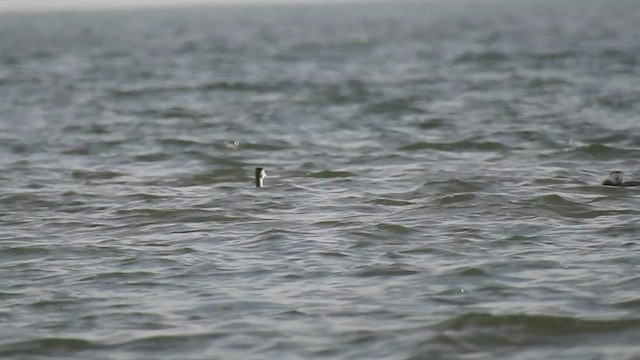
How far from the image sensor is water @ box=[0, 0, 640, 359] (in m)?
8.61

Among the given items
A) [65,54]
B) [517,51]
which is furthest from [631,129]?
[65,54]

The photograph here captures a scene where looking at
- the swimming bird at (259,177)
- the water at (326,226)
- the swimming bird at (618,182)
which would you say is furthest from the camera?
the swimming bird at (259,177)

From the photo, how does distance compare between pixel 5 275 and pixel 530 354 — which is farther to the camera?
pixel 5 275

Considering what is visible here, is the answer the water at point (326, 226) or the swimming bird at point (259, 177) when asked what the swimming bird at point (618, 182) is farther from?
the swimming bird at point (259, 177)

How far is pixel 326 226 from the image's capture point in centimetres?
1203

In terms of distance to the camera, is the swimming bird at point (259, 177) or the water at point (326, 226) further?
the swimming bird at point (259, 177)

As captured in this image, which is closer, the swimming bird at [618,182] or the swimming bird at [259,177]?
the swimming bird at [618,182]

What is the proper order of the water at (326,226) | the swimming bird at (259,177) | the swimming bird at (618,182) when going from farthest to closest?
the swimming bird at (259,177), the swimming bird at (618,182), the water at (326,226)

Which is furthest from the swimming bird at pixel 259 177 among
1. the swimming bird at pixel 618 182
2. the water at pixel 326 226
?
the swimming bird at pixel 618 182

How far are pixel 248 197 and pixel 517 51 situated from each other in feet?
87.9

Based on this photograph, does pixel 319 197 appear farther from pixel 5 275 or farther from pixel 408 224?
pixel 5 275

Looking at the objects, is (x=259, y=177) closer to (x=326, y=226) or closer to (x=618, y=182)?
(x=326, y=226)

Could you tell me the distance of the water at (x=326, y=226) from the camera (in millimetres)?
8609

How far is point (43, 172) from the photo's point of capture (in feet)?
53.3
